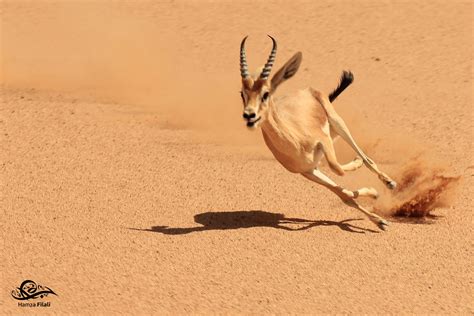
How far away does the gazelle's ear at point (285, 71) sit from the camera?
37.8 ft

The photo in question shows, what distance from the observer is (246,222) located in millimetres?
12375

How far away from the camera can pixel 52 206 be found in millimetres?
12977

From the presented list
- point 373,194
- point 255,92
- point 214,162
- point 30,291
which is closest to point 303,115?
point 255,92

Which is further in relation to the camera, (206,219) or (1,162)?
(1,162)

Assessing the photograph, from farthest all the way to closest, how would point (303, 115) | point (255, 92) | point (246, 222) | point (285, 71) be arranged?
point (246, 222) < point (303, 115) < point (285, 71) < point (255, 92)

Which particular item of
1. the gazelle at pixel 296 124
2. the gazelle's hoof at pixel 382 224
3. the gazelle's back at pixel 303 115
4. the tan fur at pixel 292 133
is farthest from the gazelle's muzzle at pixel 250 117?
the gazelle's hoof at pixel 382 224

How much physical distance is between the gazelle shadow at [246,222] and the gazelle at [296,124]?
41 centimetres

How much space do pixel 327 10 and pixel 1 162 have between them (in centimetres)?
1258

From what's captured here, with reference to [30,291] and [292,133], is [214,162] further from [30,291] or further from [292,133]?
[30,291]

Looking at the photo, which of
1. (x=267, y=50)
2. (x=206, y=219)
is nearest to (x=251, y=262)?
(x=206, y=219)

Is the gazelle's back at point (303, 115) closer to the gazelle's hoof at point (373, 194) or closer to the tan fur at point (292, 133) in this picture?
the tan fur at point (292, 133)

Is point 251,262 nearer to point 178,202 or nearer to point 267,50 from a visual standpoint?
point 178,202

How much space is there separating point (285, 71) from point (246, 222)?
6.67ft

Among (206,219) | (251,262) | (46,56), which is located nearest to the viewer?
(251,262)
